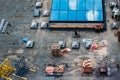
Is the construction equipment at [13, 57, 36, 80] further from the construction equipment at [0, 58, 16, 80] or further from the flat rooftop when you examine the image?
the flat rooftop

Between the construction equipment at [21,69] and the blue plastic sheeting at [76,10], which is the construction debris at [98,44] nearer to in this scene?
the blue plastic sheeting at [76,10]

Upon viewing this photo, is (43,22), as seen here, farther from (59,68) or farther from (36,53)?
(59,68)

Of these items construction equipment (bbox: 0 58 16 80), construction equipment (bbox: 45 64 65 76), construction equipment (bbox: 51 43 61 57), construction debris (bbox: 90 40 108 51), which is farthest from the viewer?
construction debris (bbox: 90 40 108 51)

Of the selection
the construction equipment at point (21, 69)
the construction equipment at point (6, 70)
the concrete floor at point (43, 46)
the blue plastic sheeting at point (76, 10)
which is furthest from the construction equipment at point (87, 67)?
the construction equipment at point (6, 70)

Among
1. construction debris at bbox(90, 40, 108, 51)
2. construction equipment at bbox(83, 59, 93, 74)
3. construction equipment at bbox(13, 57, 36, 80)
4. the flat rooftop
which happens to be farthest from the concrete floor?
the flat rooftop

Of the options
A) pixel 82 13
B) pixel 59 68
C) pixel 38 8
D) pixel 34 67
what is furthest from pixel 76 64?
pixel 38 8

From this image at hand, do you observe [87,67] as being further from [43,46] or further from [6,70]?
[6,70]

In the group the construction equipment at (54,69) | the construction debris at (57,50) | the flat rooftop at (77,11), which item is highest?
the flat rooftop at (77,11)
